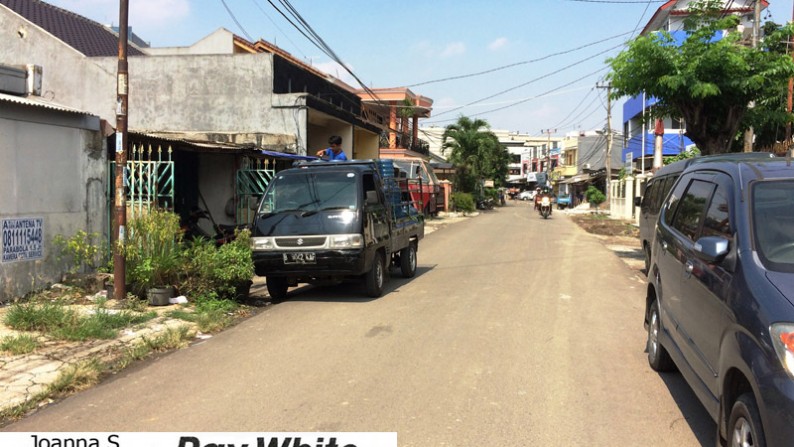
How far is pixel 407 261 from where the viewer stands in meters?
11.5

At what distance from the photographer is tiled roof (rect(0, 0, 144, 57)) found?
62.7ft

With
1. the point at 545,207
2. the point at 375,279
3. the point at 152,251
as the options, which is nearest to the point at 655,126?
the point at 545,207

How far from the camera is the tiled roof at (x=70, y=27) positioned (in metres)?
19.1

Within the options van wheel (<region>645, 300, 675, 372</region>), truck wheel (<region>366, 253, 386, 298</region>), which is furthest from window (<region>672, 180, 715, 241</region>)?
truck wheel (<region>366, 253, 386, 298</region>)

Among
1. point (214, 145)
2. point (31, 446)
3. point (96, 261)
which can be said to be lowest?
point (31, 446)

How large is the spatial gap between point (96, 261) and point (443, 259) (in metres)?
7.79

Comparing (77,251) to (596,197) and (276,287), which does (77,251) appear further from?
(596,197)

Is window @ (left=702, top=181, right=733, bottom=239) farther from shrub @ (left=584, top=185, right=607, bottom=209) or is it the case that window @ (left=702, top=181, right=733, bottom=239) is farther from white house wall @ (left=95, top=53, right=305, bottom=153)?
shrub @ (left=584, top=185, right=607, bottom=209)

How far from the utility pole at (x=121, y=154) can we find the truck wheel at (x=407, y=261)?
16.5 feet

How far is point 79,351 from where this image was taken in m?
6.01

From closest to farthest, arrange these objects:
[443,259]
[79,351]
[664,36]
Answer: [79,351] < [664,36] < [443,259]

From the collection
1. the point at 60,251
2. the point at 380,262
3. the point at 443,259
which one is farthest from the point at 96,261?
the point at 443,259

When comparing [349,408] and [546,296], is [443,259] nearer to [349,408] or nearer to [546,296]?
[546,296]

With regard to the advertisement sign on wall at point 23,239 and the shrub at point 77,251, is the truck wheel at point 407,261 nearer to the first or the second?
the shrub at point 77,251
